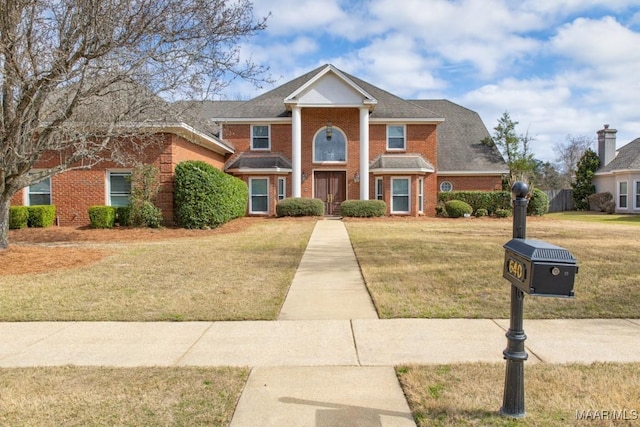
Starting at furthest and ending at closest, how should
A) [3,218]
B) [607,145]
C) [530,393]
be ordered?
[607,145]
[3,218]
[530,393]

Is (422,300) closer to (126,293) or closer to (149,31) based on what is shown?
(126,293)

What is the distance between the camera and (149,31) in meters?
9.20

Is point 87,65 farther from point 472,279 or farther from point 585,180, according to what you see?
point 585,180

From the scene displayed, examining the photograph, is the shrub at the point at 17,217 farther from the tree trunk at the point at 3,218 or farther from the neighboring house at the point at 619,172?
the neighboring house at the point at 619,172

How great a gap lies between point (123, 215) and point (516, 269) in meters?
16.3

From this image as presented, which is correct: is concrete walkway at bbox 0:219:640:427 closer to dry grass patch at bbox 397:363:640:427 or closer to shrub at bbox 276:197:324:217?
dry grass patch at bbox 397:363:640:427

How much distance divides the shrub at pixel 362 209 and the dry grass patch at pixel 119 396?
18.8 m

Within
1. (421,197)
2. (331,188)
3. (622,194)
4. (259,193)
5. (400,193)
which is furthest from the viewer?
(622,194)

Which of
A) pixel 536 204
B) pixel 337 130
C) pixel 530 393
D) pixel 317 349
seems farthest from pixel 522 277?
pixel 536 204

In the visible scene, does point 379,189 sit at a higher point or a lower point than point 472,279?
higher

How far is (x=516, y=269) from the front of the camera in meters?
2.89

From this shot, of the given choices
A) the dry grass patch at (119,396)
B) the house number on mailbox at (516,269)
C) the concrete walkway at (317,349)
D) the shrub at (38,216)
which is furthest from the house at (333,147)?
the house number on mailbox at (516,269)

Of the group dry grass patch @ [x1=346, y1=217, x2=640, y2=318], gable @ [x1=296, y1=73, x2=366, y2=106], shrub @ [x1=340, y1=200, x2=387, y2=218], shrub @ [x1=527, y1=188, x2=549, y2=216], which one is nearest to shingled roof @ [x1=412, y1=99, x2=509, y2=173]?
shrub @ [x1=527, y1=188, x2=549, y2=216]

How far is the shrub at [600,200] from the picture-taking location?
32.2 metres
